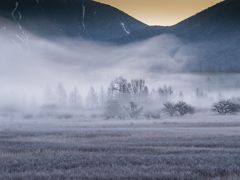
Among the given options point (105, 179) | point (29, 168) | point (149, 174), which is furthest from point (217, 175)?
point (29, 168)

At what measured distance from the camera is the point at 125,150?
142ft

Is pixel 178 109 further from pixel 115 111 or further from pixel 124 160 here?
pixel 124 160

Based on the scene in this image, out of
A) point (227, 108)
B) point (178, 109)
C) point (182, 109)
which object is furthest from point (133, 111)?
point (227, 108)

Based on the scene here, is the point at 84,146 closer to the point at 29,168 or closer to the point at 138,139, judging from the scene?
the point at 138,139

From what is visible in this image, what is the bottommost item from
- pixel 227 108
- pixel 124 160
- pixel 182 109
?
pixel 124 160

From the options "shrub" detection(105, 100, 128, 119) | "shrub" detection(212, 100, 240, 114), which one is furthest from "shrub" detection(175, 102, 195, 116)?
"shrub" detection(105, 100, 128, 119)

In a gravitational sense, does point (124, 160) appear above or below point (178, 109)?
below

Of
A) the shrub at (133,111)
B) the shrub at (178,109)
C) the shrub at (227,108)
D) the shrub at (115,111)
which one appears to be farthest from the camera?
the shrub at (227,108)

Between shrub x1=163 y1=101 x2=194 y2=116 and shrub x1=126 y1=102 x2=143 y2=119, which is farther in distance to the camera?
shrub x1=163 y1=101 x2=194 y2=116

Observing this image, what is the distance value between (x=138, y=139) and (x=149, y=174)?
24.1 m

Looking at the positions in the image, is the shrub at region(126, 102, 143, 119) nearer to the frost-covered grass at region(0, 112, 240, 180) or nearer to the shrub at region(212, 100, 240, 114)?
the shrub at region(212, 100, 240, 114)

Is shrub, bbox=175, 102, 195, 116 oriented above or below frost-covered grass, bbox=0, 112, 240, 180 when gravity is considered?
above

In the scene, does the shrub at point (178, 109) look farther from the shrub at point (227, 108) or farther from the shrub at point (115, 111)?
the shrub at point (115, 111)

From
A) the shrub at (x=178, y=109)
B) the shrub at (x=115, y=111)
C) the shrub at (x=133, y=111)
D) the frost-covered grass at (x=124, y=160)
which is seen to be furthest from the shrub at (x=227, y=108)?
the frost-covered grass at (x=124, y=160)
